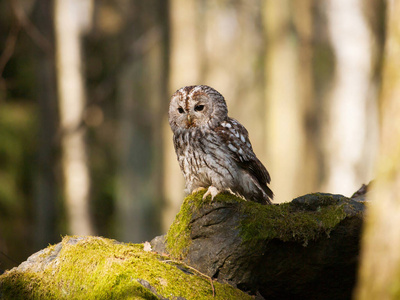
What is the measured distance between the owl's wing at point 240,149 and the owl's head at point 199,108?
117 mm

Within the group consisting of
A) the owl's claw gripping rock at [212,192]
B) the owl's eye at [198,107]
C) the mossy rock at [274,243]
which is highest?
the owl's eye at [198,107]

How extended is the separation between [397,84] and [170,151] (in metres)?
8.34

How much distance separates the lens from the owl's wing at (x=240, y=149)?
4492mm

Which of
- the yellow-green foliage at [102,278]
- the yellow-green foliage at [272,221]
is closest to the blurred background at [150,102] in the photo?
the yellow-green foliage at [102,278]

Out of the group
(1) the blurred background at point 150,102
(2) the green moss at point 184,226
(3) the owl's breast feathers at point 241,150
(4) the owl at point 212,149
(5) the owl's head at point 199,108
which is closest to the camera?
Result: (2) the green moss at point 184,226

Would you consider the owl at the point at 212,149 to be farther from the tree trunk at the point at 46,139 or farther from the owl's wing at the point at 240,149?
the tree trunk at the point at 46,139

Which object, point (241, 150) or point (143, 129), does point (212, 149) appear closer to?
point (241, 150)

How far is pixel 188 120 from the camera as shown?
4.69m

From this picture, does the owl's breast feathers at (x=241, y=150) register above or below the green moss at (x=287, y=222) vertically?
above

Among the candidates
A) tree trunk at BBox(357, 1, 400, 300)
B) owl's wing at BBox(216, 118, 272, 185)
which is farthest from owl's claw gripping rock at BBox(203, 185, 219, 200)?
tree trunk at BBox(357, 1, 400, 300)

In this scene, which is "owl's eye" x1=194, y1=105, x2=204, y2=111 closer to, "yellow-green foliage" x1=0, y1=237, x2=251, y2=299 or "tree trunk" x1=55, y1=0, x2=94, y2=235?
"yellow-green foliage" x1=0, y1=237, x2=251, y2=299

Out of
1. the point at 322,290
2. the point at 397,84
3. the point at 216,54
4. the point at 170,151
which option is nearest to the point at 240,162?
the point at 322,290

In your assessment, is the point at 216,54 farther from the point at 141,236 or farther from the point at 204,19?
the point at 141,236

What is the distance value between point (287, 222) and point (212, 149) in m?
1.18
